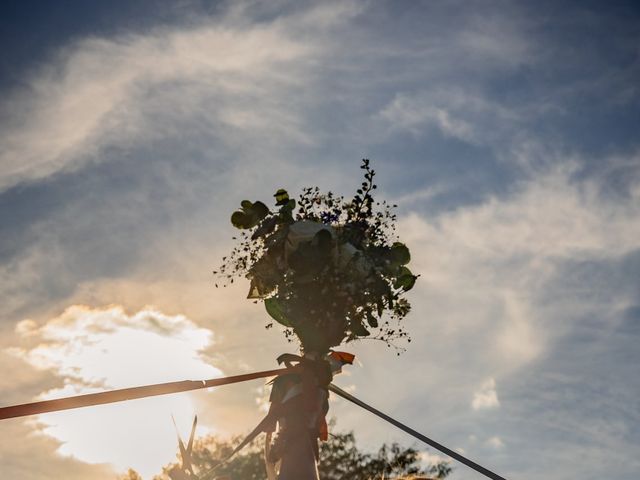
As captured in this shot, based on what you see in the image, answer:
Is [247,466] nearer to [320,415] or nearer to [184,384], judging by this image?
[320,415]

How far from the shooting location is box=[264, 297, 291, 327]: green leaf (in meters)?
8.09

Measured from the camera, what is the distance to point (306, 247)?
7781 mm

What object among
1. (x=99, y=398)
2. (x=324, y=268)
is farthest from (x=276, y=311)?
(x=99, y=398)

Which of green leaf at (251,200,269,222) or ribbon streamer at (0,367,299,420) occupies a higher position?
green leaf at (251,200,269,222)

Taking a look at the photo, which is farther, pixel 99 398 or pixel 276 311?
pixel 276 311

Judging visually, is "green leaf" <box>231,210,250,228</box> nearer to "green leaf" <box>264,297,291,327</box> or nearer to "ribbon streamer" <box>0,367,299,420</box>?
"green leaf" <box>264,297,291,327</box>

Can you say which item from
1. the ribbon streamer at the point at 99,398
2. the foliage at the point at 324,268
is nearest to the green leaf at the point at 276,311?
the foliage at the point at 324,268

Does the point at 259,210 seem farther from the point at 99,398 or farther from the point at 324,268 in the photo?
the point at 99,398

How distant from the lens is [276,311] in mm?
8117

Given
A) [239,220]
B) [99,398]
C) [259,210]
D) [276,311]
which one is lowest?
[99,398]

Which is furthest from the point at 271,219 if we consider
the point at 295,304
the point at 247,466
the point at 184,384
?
the point at 247,466

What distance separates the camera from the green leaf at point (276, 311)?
8.09 metres

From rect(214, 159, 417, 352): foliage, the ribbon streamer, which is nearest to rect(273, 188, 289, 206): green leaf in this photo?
rect(214, 159, 417, 352): foliage

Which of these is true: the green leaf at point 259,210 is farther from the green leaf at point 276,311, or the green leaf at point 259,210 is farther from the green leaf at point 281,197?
the green leaf at point 276,311
